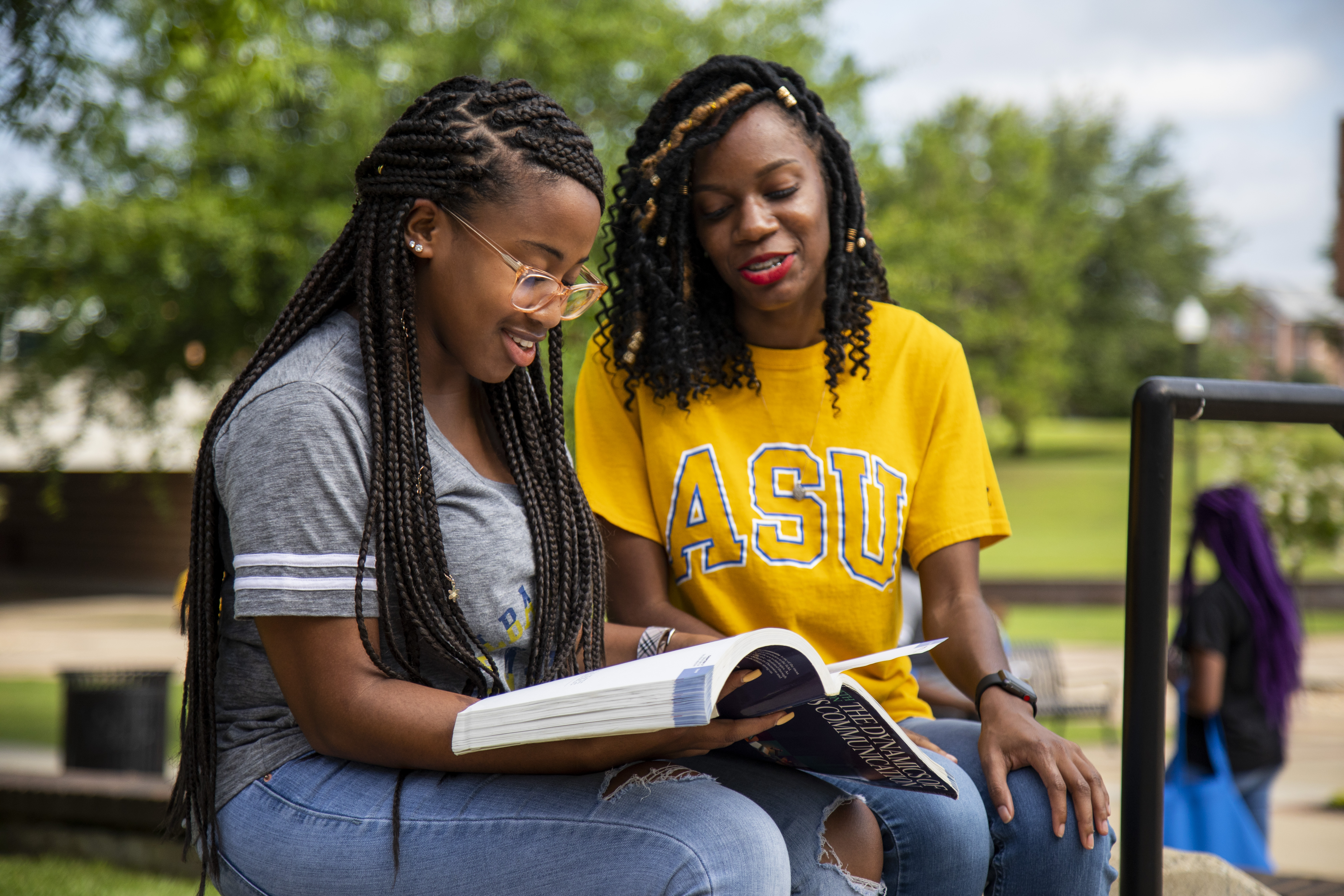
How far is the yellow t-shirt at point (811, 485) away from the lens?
2.22 metres

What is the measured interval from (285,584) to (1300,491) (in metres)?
16.0

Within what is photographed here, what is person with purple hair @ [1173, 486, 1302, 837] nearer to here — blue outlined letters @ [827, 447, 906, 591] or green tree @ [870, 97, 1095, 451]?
blue outlined letters @ [827, 447, 906, 591]

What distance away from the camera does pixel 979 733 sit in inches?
81.9

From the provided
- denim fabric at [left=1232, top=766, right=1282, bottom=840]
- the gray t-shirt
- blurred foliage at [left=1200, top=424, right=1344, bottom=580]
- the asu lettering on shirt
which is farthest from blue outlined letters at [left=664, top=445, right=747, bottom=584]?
blurred foliage at [left=1200, top=424, right=1344, bottom=580]

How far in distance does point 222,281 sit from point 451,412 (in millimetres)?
9341

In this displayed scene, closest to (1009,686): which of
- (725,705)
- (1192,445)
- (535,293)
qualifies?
(725,705)

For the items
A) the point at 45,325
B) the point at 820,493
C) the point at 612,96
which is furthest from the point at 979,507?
the point at 45,325

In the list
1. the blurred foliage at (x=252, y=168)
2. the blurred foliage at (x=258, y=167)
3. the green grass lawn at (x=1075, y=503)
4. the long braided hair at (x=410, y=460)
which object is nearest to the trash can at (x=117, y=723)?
the blurred foliage at (x=258, y=167)

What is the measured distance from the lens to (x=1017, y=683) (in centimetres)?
199

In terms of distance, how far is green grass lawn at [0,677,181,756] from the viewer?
8562mm

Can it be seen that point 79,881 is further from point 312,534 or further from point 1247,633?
point 1247,633

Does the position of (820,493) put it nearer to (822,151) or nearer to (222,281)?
(822,151)

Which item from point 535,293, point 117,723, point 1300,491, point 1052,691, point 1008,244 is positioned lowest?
point 1052,691

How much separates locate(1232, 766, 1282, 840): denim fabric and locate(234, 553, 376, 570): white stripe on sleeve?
4716 millimetres
